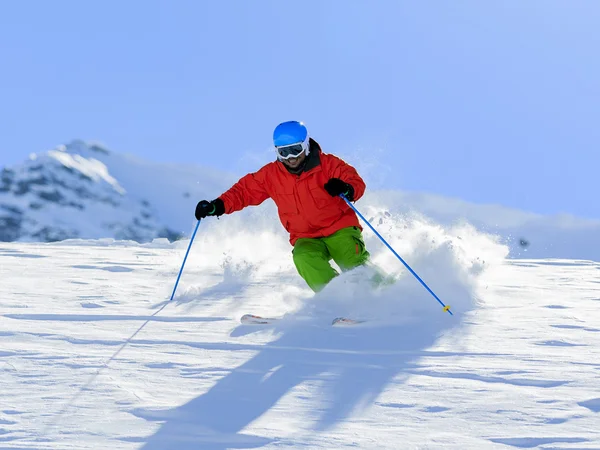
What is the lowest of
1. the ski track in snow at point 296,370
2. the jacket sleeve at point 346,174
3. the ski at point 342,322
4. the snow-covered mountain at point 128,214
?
the ski track in snow at point 296,370

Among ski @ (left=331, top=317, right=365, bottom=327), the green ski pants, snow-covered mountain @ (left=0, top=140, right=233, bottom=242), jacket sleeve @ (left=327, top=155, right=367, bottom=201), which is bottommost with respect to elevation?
ski @ (left=331, top=317, right=365, bottom=327)

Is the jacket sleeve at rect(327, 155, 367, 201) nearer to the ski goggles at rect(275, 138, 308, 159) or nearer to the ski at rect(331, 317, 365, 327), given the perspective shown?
the ski goggles at rect(275, 138, 308, 159)

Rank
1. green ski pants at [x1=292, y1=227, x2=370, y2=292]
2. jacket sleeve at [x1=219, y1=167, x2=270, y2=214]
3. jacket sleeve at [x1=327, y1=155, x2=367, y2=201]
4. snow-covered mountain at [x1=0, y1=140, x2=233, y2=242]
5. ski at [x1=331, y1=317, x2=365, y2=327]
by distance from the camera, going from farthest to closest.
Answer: snow-covered mountain at [x1=0, y1=140, x2=233, y2=242]
jacket sleeve at [x1=219, y1=167, x2=270, y2=214]
jacket sleeve at [x1=327, y1=155, x2=367, y2=201]
green ski pants at [x1=292, y1=227, x2=370, y2=292]
ski at [x1=331, y1=317, x2=365, y2=327]

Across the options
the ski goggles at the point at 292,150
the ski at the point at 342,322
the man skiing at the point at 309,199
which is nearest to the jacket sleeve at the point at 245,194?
the man skiing at the point at 309,199

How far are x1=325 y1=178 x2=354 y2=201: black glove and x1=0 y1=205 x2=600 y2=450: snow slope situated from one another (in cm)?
65

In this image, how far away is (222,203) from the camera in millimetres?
5816

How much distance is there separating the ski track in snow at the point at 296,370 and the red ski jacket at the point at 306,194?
58cm

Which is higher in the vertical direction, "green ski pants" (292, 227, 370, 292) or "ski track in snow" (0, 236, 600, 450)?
"green ski pants" (292, 227, 370, 292)

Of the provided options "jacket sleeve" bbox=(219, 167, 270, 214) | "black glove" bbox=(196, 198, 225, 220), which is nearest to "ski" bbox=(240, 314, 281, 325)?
"black glove" bbox=(196, 198, 225, 220)

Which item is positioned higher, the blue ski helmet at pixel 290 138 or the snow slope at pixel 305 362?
the blue ski helmet at pixel 290 138

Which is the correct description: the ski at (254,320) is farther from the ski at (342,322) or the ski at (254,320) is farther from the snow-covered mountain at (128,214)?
the snow-covered mountain at (128,214)

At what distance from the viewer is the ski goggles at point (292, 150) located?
17.4 ft

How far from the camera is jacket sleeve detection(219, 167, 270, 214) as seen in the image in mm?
5824

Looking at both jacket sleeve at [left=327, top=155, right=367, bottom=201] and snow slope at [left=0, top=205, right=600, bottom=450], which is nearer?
snow slope at [left=0, top=205, right=600, bottom=450]
